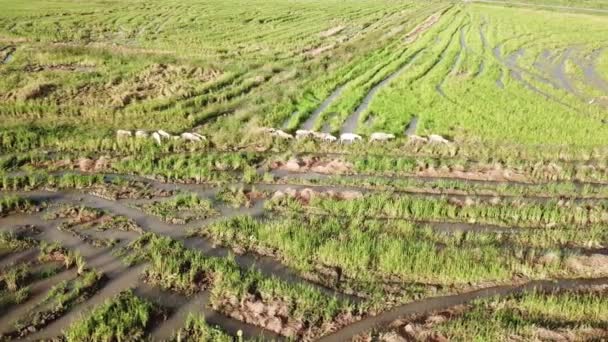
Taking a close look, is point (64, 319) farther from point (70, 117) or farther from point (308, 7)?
point (308, 7)

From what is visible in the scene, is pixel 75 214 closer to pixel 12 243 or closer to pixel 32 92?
pixel 12 243

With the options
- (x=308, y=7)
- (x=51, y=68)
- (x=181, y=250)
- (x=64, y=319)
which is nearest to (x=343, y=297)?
(x=181, y=250)

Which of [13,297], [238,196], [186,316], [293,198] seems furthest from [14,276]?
[293,198]

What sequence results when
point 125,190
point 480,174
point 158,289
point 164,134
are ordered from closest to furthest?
point 158,289 < point 125,190 < point 480,174 < point 164,134

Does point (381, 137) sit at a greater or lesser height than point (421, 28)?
lesser

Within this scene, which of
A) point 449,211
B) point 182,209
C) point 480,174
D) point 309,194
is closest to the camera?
point 182,209

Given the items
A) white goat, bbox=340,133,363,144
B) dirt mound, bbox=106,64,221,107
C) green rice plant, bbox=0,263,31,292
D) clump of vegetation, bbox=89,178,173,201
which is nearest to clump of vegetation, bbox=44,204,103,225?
clump of vegetation, bbox=89,178,173,201
